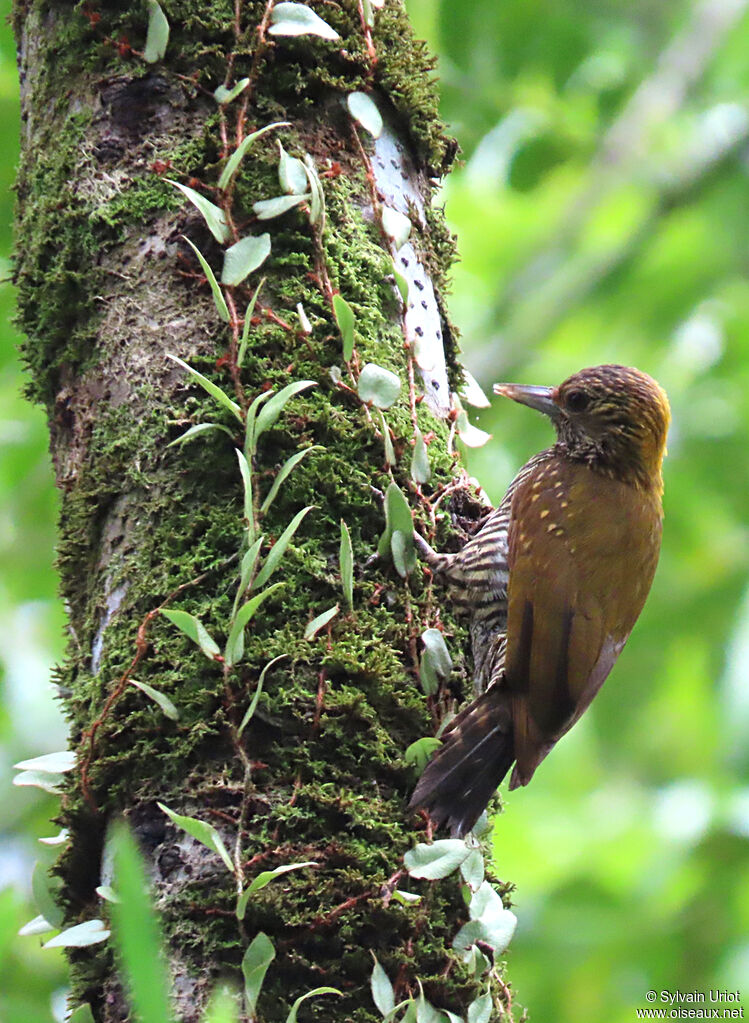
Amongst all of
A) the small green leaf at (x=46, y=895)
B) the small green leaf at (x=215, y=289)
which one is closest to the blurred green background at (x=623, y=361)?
the small green leaf at (x=46, y=895)

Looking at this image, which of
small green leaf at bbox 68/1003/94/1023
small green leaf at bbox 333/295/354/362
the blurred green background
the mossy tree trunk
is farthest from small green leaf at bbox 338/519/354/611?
the blurred green background

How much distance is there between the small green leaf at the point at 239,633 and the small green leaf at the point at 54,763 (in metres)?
0.31

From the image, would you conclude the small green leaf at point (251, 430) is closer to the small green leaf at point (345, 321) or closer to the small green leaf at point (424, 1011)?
the small green leaf at point (345, 321)

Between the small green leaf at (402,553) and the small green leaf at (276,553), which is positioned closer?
the small green leaf at (276,553)

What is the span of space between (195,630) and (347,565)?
0.92 feet

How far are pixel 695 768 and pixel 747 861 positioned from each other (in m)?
2.81

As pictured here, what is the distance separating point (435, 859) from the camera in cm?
167

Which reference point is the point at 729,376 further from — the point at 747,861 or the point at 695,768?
the point at 695,768

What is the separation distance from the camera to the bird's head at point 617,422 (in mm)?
2730

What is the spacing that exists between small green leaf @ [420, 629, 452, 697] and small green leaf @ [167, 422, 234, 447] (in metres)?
0.47

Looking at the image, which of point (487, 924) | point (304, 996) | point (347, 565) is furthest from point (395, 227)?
point (304, 996)

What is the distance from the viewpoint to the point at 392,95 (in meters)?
2.23

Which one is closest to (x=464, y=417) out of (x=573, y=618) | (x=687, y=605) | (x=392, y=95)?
(x=573, y=618)

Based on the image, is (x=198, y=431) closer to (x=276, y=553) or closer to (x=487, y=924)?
(x=276, y=553)
